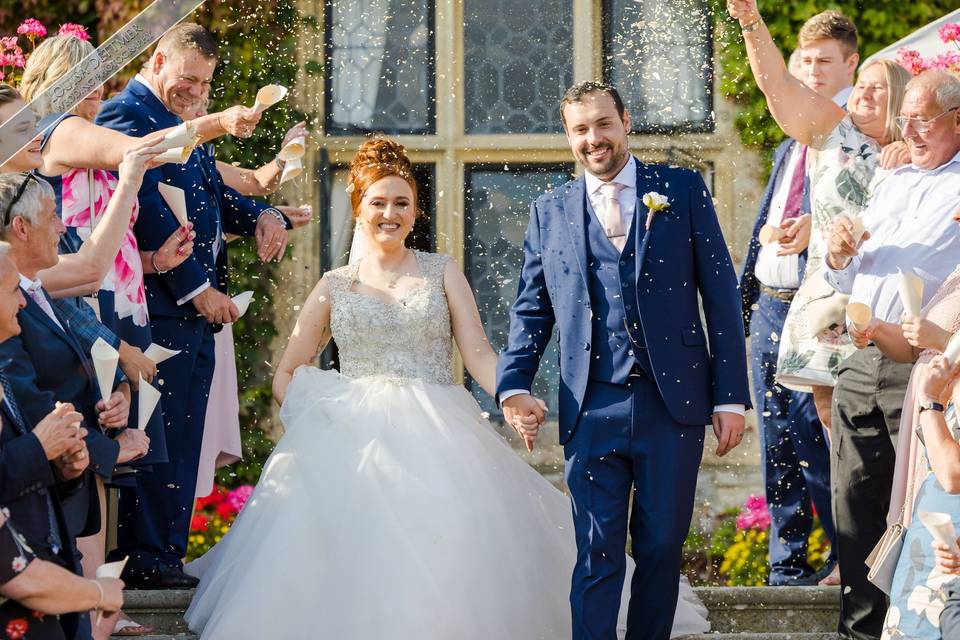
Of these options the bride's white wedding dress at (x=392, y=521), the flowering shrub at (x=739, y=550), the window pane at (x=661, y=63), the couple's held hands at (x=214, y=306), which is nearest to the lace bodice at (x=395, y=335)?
the bride's white wedding dress at (x=392, y=521)

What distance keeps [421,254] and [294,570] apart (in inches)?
57.2

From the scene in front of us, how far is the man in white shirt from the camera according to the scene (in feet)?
20.4

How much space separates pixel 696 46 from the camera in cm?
881

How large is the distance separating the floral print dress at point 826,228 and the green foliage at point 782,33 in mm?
2632

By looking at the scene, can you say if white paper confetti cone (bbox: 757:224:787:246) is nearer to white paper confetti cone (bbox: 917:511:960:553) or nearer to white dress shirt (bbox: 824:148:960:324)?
white dress shirt (bbox: 824:148:960:324)

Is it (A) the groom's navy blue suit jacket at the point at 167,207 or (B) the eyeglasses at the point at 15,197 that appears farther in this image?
(A) the groom's navy blue suit jacket at the point at 167,207

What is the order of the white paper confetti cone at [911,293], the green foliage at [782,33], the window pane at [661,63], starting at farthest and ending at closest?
the window pane at [661,63]
the green foliage at [782,33]
the white paper confetti cone at [911,293]

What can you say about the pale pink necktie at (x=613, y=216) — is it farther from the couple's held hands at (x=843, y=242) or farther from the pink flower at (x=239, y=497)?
the pink flower at (x=239, y=497)

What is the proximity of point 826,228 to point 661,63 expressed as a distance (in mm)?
3215

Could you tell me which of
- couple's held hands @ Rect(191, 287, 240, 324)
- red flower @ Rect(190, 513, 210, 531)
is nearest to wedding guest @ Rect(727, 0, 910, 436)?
couple's held hands @ Rect(191, 287, 240, 324)

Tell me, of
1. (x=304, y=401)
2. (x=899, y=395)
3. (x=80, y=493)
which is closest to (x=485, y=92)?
(x=304, y=401)

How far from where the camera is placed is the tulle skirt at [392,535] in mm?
5117

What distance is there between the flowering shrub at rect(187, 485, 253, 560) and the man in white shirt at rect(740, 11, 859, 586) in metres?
2.80

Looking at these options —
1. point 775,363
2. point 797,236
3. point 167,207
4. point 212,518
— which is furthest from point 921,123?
point 212,518
